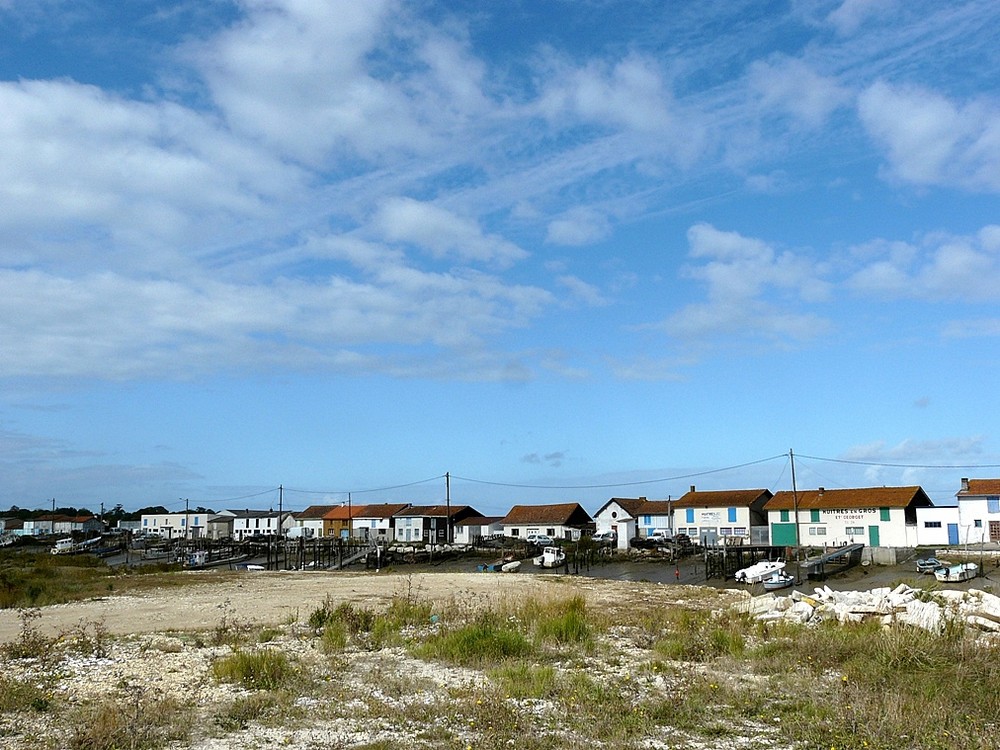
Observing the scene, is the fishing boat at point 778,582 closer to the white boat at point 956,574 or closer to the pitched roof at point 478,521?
the white boat at point 956,574

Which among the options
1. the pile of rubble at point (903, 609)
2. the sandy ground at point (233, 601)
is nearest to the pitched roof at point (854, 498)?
the sandy ground at point (233, 601)

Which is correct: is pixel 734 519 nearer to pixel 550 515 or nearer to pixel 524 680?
pixel 550 515

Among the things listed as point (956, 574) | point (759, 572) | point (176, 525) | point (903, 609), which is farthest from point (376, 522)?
point (903, 609)

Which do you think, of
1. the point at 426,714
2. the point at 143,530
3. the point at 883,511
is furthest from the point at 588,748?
the point at 143,530

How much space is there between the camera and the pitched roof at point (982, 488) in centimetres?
6812

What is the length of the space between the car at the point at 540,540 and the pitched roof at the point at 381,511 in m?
22.7

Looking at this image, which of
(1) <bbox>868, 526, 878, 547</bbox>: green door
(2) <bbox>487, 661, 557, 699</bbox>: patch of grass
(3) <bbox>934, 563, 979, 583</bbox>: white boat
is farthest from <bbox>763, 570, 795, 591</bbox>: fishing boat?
(2) <bbox>487, 661, 557, 699</bbox>: patch of grass

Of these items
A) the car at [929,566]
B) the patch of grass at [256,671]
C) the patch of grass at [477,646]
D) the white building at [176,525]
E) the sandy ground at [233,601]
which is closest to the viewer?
the patch of grass at [256,671]

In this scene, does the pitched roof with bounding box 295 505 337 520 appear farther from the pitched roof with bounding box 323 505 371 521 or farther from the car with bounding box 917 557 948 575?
the car with bounding box 917 557 948 575

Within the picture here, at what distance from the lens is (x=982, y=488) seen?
228 ft

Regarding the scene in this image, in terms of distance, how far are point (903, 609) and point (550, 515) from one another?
275 feet

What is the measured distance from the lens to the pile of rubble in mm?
15948

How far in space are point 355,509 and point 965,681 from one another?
4423 inches

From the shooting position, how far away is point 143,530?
154m
